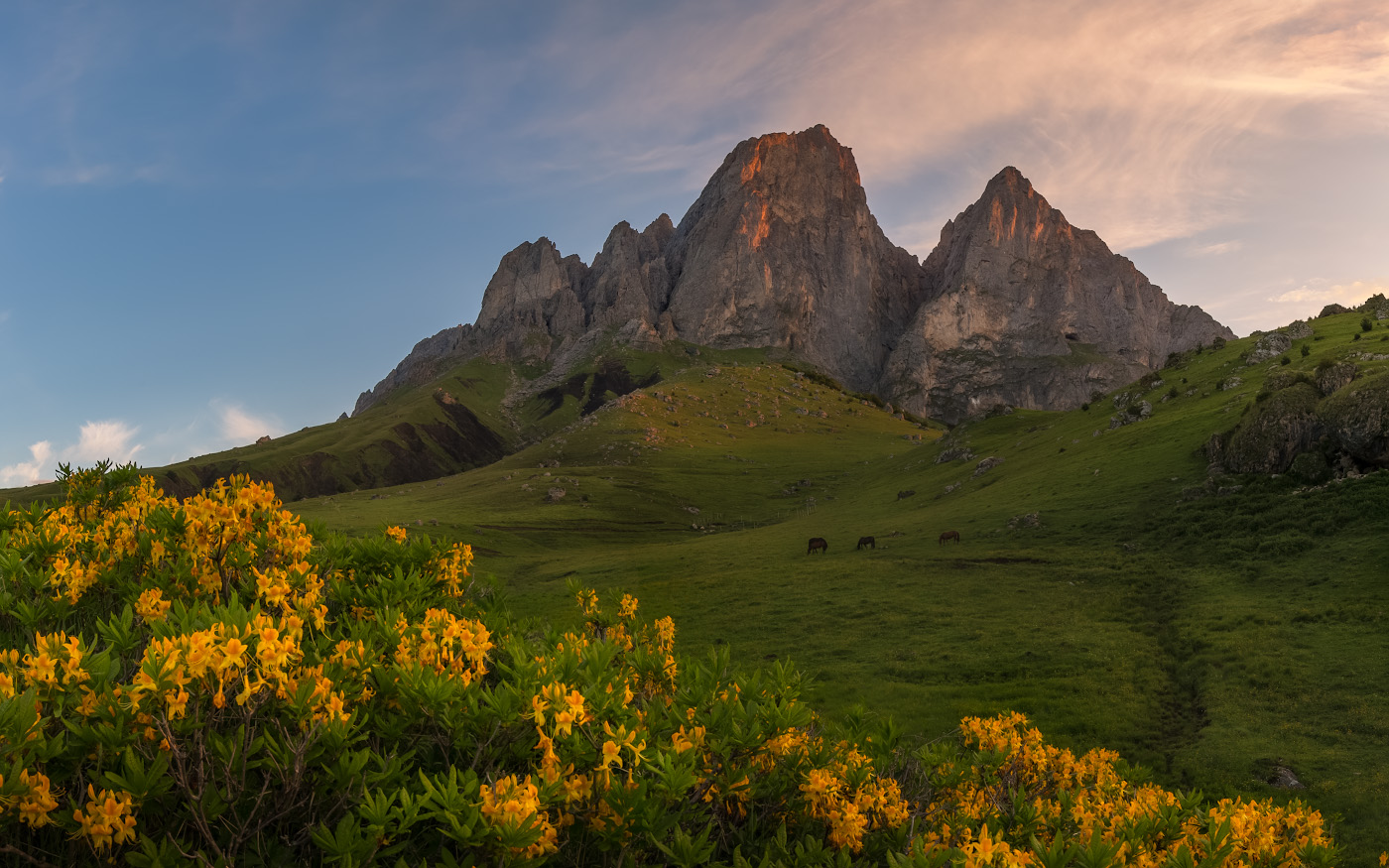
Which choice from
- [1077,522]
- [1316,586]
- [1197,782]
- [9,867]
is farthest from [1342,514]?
[9,867]

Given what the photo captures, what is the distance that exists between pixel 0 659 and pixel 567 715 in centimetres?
371

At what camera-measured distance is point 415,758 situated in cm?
493

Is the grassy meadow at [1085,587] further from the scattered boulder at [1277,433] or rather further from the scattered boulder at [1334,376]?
the scattered boulder at [1334,376]

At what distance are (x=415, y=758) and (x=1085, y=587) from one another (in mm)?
38391

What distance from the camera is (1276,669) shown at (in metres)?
24.5

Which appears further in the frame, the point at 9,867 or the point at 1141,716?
the point at 1141,716

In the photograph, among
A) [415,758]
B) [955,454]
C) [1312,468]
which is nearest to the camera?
[415,758]

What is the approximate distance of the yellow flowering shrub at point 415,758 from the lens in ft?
12.3

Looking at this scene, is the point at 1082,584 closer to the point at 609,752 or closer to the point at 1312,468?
the point at 1312,468

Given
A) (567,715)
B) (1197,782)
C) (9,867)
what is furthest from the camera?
(1197,782)

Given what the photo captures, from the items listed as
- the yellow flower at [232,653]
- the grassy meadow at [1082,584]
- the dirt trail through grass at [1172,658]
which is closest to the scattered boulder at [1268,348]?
the grassy meadow at [1082,584]

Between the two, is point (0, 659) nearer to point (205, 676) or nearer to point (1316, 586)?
point (205, 676)

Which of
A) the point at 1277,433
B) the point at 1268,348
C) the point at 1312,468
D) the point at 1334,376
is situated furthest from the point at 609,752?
the point at 1268,348

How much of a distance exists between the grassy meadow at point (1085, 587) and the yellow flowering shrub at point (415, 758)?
2023 millimetres
